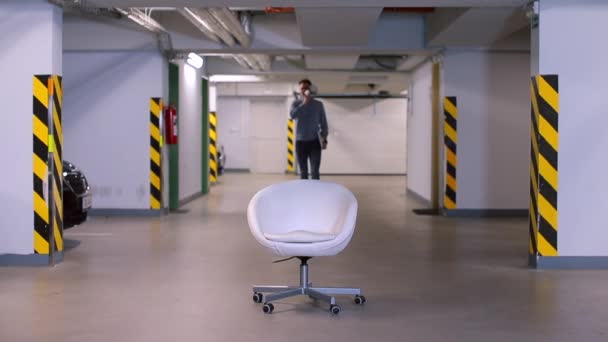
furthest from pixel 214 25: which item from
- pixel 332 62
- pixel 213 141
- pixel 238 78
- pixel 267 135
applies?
pixel 267 135

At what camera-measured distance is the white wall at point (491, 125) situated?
991 cm

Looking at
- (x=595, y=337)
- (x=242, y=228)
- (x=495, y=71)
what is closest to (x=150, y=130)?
(x=242, y=228)

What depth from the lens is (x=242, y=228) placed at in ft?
27.9

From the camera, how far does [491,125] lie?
32.7 feet

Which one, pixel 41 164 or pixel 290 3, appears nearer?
pixel 41 164

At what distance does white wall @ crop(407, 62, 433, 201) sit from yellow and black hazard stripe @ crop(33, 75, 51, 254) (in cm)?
600

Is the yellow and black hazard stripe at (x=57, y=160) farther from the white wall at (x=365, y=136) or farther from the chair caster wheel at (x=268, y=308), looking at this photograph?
the white wall at (x=365, y=136)

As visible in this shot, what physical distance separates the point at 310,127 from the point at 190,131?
4.35 meters

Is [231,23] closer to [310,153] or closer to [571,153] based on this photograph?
[310,153]

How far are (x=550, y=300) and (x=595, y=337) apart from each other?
0.91 m

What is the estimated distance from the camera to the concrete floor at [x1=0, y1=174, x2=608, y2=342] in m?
4.04

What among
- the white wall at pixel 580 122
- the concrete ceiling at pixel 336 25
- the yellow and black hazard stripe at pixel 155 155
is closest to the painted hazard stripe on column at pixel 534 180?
the white wall at pixel 580 122

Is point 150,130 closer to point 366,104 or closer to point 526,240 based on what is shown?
point 526,240

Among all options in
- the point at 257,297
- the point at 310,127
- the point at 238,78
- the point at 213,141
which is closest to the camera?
the point at 257,297
